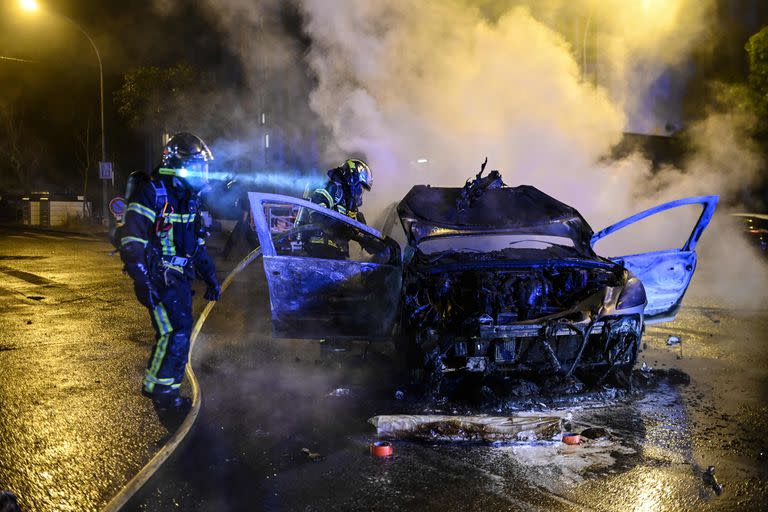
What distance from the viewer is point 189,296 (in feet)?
15.2

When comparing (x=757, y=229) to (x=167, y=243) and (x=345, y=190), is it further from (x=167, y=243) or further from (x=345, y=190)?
(x=167, y=243)

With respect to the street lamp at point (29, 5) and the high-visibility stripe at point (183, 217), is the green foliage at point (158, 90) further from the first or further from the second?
the high-visibility stripe at point (183, 217)

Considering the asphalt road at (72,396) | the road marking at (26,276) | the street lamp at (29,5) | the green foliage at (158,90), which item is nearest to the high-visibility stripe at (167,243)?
the asphalt road at (72,396)

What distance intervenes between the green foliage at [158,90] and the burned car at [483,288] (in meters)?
19.1

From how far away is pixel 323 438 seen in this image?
13.9 feet

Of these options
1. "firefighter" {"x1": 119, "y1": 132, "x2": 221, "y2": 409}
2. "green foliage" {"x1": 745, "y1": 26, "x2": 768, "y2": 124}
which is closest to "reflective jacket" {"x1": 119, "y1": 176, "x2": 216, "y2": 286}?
"firefighter" {"x1": 119, "y1": 132, "x2": 221, "y2": 409}

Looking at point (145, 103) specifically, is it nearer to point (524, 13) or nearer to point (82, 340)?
point (524, 13)

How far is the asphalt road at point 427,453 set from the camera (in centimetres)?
340

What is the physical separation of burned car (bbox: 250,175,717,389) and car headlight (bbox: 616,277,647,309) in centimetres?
1

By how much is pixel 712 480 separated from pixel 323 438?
2.28m

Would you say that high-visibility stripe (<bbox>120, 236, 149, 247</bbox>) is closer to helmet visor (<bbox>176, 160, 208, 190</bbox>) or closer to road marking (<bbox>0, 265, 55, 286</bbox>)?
helmet visor (<bbox>176, 160, 208, 190</bbox>)

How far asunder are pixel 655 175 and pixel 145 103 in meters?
19.0

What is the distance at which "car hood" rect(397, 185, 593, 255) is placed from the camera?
5.96 metres

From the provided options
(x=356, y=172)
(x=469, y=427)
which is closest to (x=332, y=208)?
(x=356, y=172)
